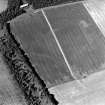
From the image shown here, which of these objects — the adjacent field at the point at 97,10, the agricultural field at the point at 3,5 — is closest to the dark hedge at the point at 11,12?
the agricultural field at the point at 3,5

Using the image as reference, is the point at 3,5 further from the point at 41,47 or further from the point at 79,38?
the point at 79,38

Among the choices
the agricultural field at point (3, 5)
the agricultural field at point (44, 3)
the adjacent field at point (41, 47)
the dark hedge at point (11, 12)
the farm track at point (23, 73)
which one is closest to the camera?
the farm track at point (23, 73)

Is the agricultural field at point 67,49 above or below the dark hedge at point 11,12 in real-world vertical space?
below

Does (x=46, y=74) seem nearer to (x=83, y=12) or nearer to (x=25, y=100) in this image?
(x=25, y=100)

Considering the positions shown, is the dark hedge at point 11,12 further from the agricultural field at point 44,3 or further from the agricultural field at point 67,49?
the agricultural field at point 67,49

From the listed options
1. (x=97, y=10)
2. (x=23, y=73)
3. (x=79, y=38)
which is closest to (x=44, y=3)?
(x=97, y=10)

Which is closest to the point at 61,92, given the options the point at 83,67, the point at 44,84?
the point at 44,84
